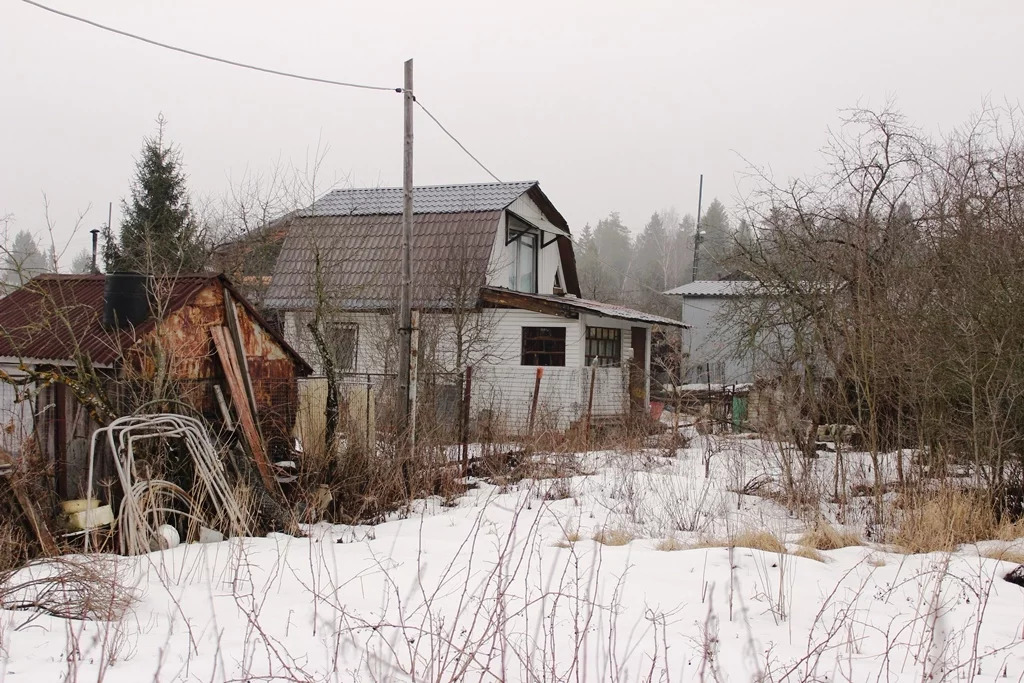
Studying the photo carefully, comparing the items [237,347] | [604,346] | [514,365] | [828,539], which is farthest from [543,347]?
[828,539]

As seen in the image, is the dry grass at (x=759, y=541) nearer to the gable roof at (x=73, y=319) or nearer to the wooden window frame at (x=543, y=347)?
the gable roof at (x=73, y=319)

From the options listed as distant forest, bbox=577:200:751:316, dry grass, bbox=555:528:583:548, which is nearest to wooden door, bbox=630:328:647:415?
dry grass, bbox=555:528:583:548

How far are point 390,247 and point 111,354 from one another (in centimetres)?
1331

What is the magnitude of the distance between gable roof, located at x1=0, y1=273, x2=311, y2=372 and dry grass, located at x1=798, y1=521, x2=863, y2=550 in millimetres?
6199

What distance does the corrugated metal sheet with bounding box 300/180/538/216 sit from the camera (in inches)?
830

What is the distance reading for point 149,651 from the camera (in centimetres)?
425

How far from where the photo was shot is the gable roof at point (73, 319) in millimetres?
7332

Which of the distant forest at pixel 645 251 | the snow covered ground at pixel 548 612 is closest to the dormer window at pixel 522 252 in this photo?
the snow covered ground at pixel 548 612

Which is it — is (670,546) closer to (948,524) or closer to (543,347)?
(948,524)

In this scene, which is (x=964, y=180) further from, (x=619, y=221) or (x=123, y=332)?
(x=619, y=221)

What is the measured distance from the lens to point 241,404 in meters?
8.30

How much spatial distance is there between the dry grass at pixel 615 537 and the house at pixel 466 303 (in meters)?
9.12

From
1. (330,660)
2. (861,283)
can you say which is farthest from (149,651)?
(861,283)

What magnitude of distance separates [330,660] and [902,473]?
6919 millimetres
